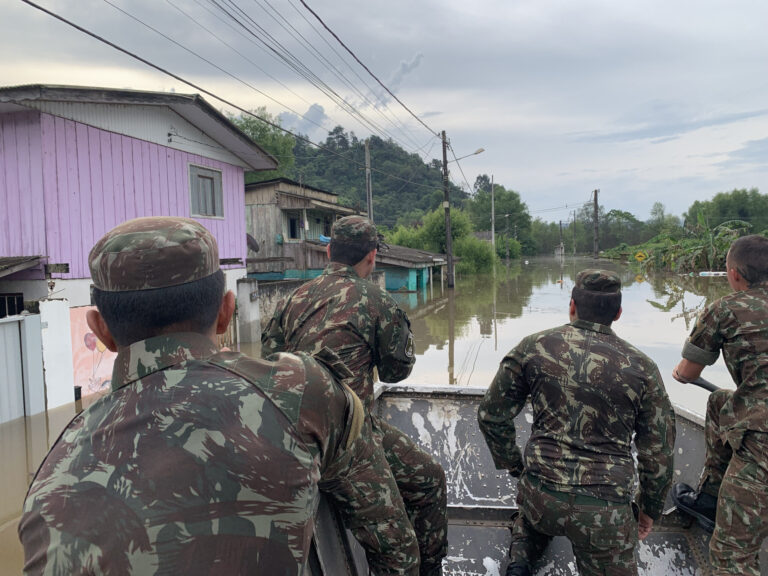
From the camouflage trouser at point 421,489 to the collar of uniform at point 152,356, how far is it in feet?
4.31

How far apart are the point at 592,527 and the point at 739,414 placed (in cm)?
100

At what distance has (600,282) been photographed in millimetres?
2422

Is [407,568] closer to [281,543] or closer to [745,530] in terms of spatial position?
[281,543]

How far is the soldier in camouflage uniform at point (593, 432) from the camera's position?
222 cm

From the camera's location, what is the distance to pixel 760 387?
8.11 feet

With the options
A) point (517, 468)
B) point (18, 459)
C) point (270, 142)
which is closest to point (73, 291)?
point (18, 459)

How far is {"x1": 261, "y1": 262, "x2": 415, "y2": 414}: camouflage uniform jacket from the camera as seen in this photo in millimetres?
2445

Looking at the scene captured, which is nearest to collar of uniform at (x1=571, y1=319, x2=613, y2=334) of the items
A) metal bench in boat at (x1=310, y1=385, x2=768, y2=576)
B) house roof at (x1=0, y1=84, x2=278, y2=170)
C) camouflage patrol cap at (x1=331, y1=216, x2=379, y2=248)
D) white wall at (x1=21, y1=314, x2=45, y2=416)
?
camouflage patrol cap at (x1=331, y1=216, x2=379, y2=248)

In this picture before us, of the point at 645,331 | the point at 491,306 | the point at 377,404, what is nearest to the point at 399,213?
the point at 491,306

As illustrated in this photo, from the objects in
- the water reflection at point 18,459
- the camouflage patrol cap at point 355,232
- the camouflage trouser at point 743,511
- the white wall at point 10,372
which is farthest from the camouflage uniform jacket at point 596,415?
the white wall at point 10,372

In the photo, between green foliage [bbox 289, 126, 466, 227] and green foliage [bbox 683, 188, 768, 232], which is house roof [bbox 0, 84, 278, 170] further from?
green foliage [bbox 683, 188, 768, 232]

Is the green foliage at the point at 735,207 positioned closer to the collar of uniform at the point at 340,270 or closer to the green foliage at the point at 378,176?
the green foliage at the point at 378,176

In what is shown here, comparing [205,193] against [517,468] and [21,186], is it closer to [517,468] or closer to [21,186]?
[21,186]

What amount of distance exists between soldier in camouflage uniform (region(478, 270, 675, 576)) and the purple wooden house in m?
Answer: 6.91
